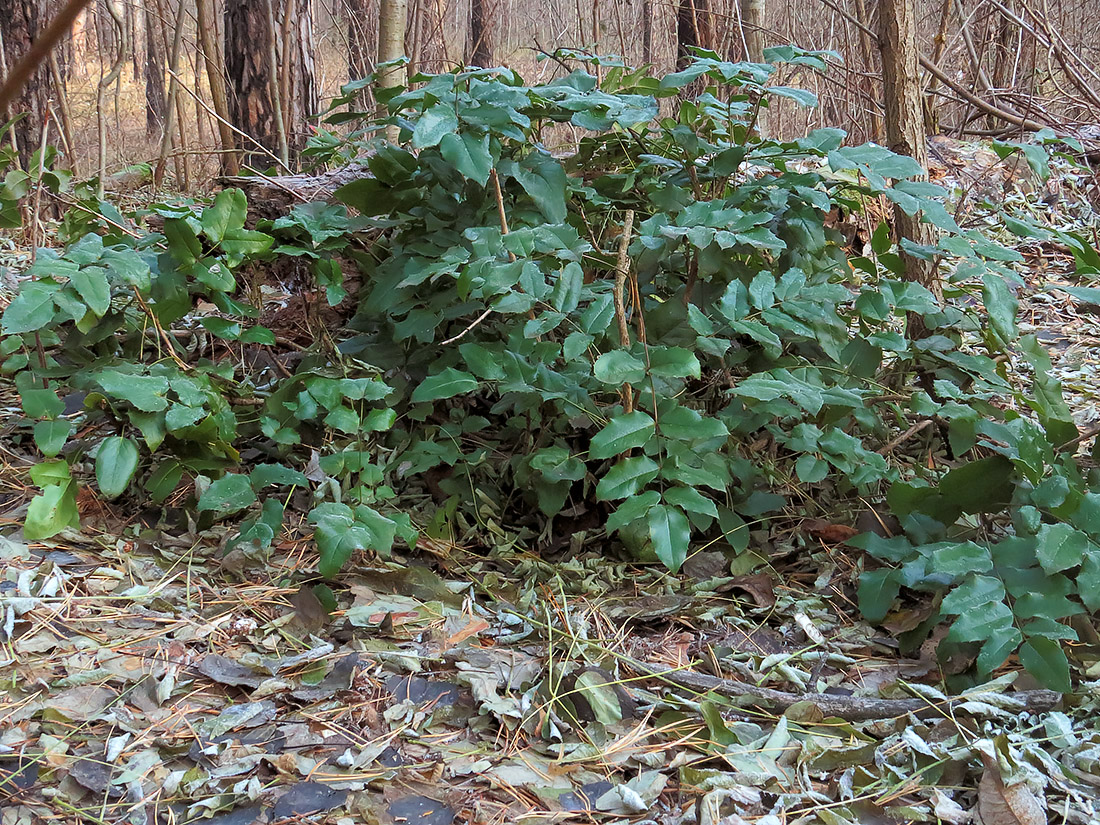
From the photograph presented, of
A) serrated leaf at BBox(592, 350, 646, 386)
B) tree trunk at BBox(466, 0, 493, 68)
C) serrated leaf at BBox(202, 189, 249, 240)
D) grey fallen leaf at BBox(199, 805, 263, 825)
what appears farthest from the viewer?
tree trunk at BBox(466, 0, 493, 68)

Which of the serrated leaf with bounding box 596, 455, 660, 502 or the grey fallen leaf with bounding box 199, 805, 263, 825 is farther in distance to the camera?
the serrated leaf with bounding box 596, 455, 660, 502

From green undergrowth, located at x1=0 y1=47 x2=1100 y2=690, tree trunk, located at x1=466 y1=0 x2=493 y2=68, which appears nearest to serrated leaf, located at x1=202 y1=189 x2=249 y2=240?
→ green undergrowth, located at x1=0 y1=47 x2=1100 y2=690

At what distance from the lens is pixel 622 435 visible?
1.70 meters

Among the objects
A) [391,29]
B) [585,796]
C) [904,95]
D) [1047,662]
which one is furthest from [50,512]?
[904,95]

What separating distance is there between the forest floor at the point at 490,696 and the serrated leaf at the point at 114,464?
20 cm

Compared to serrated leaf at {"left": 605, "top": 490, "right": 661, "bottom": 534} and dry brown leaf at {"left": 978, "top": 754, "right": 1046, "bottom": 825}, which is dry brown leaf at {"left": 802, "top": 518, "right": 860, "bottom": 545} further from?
dry brown leaf at {"left": 978, "top": 754, "right": 1046, "bottom": 825}

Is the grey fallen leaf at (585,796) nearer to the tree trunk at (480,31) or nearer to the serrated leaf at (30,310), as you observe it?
the serrated leaf at (30,310)

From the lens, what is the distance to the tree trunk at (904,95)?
2.47 metres

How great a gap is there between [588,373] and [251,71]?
11.1 feet

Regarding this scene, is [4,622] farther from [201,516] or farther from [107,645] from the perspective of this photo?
[201,516]

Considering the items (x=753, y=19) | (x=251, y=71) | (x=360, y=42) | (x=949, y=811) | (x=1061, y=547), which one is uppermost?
(x=360, y=42)

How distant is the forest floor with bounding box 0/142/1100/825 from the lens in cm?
133

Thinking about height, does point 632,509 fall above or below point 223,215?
below

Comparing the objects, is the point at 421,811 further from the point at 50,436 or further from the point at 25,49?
the point at 25,49
